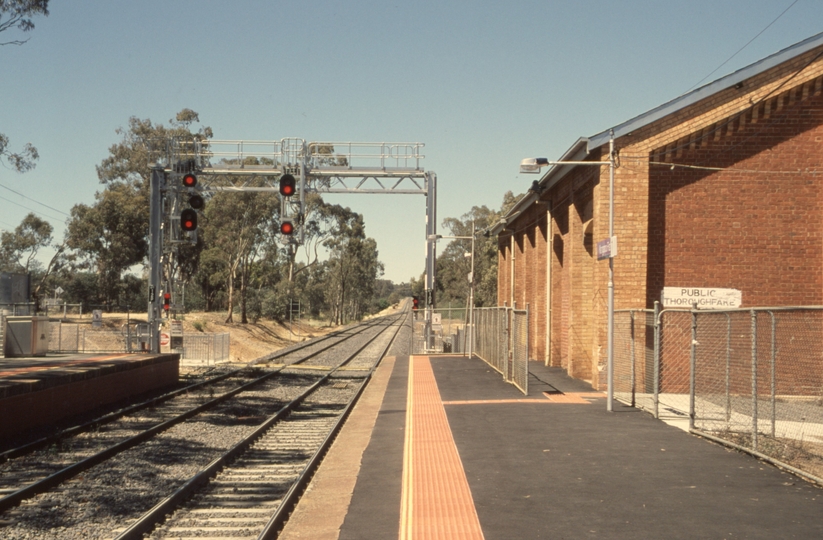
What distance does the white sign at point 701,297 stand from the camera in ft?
58.0

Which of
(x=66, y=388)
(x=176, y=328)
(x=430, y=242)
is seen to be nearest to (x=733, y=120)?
(x=66, y=388)

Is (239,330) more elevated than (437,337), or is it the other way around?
(437,337)

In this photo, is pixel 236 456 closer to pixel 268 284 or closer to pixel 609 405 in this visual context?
pixel 609 405

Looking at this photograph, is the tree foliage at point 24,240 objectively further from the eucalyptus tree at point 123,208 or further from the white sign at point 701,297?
the white sign at point 701,297

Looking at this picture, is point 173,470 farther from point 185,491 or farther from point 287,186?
point 287,186

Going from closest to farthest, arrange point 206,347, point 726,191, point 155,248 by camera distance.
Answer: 1. point 726,191
2. point 155,248
3. point 206,347

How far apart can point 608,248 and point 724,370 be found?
4589 millimetres

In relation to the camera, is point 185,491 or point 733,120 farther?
point 733,120

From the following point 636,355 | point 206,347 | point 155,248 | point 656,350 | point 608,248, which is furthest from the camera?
point 206,347

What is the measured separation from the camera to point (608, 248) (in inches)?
599

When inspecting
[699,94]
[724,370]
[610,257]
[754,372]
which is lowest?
[724,370]

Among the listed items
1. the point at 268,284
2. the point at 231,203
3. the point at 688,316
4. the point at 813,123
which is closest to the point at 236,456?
the point at 688,316

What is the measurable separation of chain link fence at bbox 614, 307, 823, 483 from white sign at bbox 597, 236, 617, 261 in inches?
50.5

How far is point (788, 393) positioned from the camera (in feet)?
57.2
